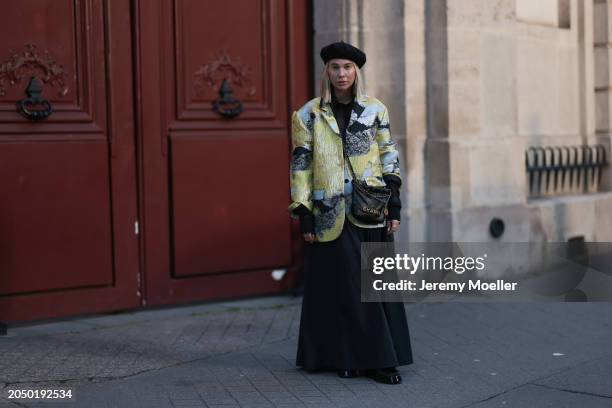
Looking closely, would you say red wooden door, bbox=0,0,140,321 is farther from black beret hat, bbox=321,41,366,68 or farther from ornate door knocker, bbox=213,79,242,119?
black beret hat, bbox=321,41,366,68

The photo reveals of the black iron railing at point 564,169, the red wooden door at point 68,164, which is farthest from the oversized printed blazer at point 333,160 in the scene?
the black iron railing at point 564,169

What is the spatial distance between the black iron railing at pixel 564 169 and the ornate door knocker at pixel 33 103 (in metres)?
Answer: 4.95

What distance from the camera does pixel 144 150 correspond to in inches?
337

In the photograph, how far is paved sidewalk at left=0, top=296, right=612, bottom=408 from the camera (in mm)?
6098

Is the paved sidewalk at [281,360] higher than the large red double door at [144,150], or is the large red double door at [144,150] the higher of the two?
the large red double door at [144,150]

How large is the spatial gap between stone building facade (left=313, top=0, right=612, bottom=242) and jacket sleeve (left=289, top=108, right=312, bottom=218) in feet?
9.70

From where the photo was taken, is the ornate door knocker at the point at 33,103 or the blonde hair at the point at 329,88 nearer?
the blonde hair at the point at 329,88

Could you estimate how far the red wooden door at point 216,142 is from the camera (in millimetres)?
8633

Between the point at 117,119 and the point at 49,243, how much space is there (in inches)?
42.8

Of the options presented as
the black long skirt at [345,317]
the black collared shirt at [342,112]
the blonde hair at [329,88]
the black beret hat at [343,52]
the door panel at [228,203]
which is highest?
the black beret hat at [343,52]

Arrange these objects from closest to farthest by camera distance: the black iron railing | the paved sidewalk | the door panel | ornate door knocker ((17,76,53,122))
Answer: the paved sidewalk
ornate door knocker ((17,76,53,122))
the door panel
the black iron railing

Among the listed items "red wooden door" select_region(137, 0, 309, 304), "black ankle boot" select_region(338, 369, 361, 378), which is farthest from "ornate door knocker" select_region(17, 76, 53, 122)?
"black ankle boot" select_region(338, 369, 361, 378)

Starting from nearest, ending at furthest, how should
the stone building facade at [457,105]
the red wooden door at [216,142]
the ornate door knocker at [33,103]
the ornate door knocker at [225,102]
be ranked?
1. the ornate door knocker at [33,103]
2. the red wooden door at [216,142]
3. the ornate door knocker at [225,102]
4. the stone building facade at [457,105]

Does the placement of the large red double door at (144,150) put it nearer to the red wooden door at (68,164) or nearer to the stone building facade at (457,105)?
the red wooden door at (68,164)
